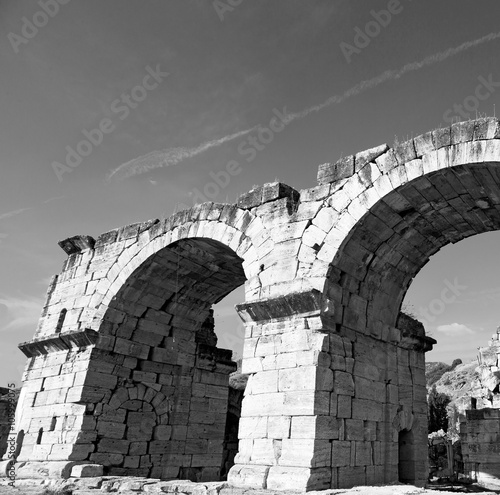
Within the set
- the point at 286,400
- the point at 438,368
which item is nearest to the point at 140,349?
the point at 286,400

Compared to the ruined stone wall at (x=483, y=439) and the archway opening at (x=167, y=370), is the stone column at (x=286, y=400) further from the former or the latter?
the ruined stone wall at (x=483, y=439)

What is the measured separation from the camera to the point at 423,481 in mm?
7922

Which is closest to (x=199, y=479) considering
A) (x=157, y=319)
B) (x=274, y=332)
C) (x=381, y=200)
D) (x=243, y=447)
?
(x=157, y=319)

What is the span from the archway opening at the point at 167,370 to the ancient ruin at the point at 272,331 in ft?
0.11

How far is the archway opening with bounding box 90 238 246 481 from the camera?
32.4ft

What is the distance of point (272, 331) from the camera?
7316mm

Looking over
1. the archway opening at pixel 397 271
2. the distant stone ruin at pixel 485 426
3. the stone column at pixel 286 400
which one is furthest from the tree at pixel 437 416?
the stone column at pixel 286 400

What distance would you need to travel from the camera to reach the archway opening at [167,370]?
9.87 meters

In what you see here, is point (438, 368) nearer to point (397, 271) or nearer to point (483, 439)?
point (483, 439)

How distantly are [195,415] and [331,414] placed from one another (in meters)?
5.20

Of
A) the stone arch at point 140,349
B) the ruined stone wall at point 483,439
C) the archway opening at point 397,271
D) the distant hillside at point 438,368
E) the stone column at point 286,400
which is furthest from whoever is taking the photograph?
the distant hillside at point 438,368

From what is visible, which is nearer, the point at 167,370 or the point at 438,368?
the point at 167,370

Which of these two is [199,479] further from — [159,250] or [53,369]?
[159,250]

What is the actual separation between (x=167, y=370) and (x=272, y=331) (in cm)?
445
